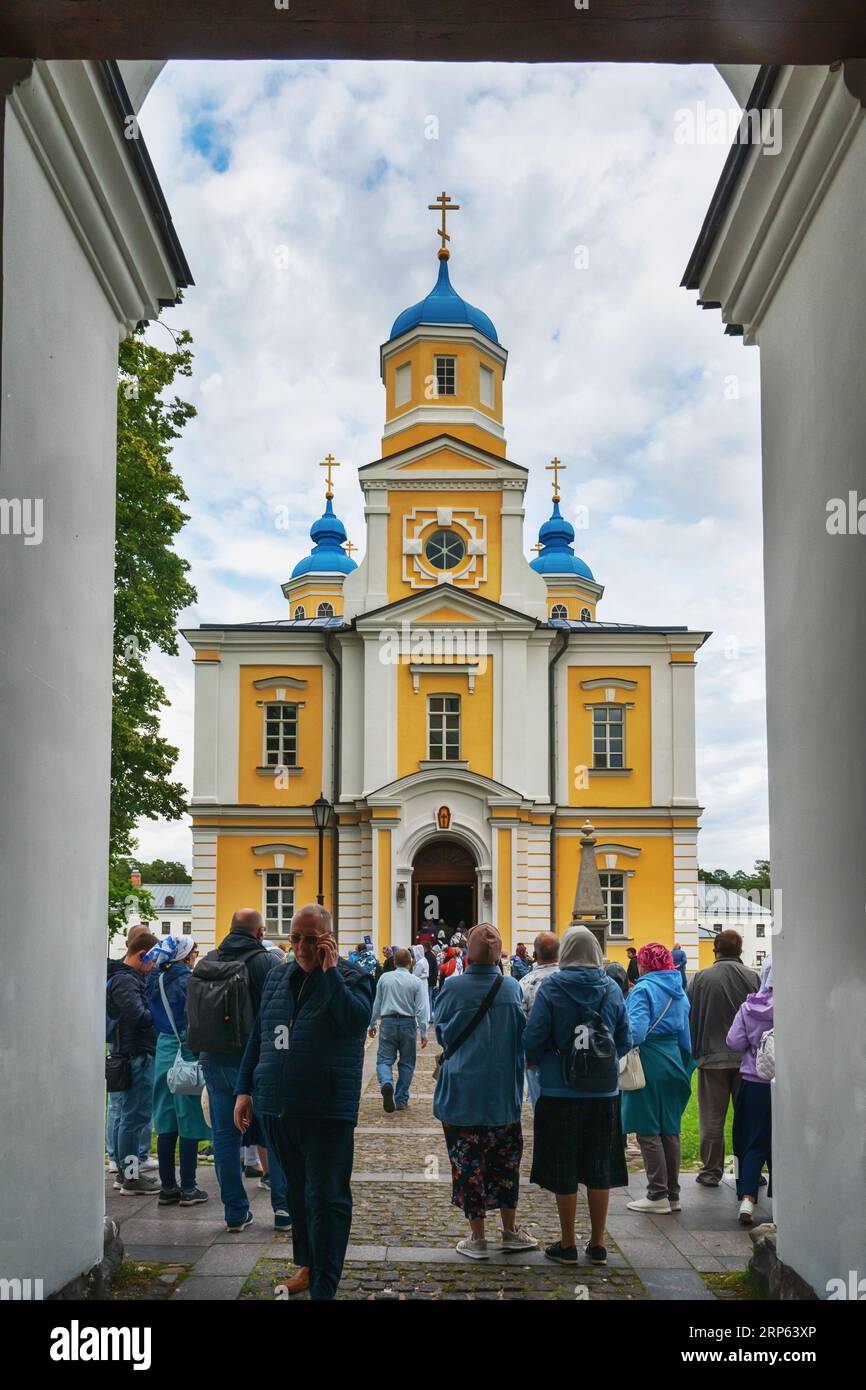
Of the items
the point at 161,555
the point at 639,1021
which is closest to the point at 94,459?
the point at 639,1021

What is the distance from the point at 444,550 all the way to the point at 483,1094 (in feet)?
95.1

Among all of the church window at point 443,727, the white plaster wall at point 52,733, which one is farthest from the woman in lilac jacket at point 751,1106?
the church window at point 443,727

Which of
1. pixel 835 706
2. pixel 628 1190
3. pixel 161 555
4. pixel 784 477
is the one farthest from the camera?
pixel 161 555

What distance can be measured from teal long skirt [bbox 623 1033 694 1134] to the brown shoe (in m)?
3.06

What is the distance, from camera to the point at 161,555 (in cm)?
2372

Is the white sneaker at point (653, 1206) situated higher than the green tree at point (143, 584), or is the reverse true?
the green tree at point (143, 584)

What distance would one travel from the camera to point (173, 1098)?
952 cm

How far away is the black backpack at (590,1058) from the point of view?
7906 millimetres

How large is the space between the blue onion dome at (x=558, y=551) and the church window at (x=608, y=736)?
21441 mm

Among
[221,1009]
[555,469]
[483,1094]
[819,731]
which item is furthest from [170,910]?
[819,731]

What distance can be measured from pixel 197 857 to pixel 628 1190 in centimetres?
2637

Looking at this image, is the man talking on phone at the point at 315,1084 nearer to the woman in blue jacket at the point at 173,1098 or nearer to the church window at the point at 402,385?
the woman in blue jacket at the point at 173,1098

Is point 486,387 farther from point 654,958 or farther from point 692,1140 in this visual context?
point 654,958
